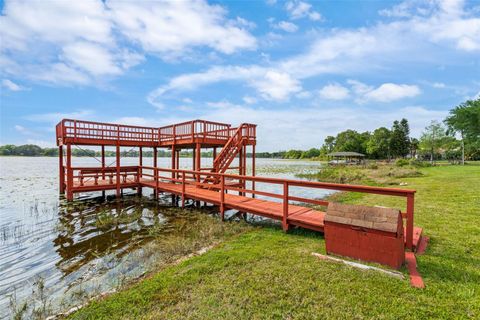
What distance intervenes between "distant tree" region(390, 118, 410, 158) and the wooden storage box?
62517 millimetres

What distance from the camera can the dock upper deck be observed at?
11836mm

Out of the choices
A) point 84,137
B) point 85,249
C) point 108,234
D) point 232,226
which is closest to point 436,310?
point 232,226

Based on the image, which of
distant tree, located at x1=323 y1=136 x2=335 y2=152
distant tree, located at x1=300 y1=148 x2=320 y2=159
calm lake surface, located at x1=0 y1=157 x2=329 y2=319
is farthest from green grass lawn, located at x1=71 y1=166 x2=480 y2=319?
distant tree, located at x1=300 y1=148 x2=320 y2=159

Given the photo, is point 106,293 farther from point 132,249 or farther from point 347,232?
point 347,232

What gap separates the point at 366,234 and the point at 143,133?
1331 cm

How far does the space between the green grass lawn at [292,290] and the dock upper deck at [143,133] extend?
7.95 m

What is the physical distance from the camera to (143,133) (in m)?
14.4

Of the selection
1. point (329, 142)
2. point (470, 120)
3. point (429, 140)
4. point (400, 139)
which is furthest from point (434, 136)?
point (329, 142)

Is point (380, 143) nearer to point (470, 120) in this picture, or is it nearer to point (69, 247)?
point (470, 120)

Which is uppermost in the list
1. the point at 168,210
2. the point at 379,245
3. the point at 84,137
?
the point at 84,137

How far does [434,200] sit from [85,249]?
11959 millimetres

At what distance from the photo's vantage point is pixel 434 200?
9461mm

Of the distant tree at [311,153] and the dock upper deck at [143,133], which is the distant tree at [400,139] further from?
the dock upper deck at [143,133]

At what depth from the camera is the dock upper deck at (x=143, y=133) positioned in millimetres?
11836
